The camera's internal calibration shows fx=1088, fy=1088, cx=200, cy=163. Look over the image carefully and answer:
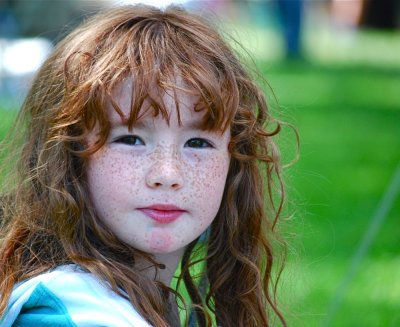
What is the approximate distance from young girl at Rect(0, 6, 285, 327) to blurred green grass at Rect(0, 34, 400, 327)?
42 cm

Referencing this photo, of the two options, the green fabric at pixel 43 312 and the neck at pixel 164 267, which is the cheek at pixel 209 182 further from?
the green fabric at pixel 43 312

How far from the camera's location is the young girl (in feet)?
6.93

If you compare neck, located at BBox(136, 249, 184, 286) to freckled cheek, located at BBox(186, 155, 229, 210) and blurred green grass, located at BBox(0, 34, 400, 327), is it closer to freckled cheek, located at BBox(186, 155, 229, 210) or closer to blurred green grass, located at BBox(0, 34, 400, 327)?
freckled cheek, located at BBox(186, 155, 229, 210)

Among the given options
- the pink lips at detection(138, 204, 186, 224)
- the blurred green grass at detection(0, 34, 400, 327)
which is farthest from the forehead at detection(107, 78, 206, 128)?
the blurred green grass at detection(0, 34, 400, 327)

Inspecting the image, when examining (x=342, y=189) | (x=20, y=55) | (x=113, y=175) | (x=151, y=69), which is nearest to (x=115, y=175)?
(x=113, y=175)

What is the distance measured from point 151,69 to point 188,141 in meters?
0.16

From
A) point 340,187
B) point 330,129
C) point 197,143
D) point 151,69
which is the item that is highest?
point 151,69

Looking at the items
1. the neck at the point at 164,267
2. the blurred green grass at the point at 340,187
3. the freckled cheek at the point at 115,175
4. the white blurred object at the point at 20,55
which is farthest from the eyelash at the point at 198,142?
the white blurred object at the point at 20,55

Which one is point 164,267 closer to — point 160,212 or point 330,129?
point 160,212

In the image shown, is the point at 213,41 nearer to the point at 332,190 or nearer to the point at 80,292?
the point at 80,292

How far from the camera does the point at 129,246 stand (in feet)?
7.23

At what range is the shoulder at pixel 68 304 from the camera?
79.8 inches

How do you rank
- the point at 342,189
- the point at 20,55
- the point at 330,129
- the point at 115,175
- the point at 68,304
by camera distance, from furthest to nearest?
the point at 20,55 → the point at 330,129 → the point at 342,189 → the point at 115,175 → the point at 68,304

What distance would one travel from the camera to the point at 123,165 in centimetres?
214
